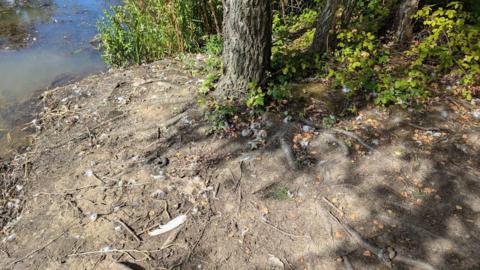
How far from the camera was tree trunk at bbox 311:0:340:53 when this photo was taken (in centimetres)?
369

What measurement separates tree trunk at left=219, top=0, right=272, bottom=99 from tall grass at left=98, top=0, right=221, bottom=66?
194 centimetres

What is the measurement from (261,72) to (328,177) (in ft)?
4.20

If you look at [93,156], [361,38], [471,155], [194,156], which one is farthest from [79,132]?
[471,155]

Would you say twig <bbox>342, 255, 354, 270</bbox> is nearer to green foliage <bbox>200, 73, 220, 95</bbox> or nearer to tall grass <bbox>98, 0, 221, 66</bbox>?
green foliage <bbox>200, 73, 220, 95</bbox>

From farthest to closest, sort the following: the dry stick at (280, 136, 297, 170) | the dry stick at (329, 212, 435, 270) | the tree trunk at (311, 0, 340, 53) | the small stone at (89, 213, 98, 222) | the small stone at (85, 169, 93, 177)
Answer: the tree trunk at (311, 0, 340, 53), the small stone at (85, 169, 93, 177), the dry stick at (280, 136, 297, 170), the small stone at (89, 213, 98, 222), the dry stick at (329, 212, 435, 270)

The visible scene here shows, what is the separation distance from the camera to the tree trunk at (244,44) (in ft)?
10.1

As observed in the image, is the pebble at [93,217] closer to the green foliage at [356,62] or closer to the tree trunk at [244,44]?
the tree trunk at [244,44]

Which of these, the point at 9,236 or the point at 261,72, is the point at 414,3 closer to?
the point at 261,72

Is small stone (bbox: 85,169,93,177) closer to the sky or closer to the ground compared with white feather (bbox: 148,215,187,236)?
closer to the sky

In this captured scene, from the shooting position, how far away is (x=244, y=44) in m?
3.27

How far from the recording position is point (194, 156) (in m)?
3.24

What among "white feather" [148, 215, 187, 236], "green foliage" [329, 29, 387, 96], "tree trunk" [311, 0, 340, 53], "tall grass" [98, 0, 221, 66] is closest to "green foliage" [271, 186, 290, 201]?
"white feather" [148, 215, 187, 236]

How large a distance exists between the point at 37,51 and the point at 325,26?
18.3ft

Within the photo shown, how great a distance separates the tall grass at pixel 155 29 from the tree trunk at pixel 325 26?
6.01 feet
